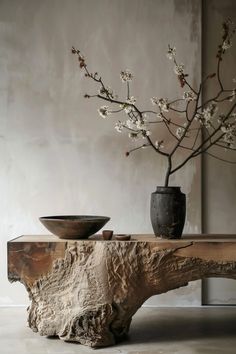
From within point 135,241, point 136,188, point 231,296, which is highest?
point 136,188

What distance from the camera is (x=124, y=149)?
3986mm

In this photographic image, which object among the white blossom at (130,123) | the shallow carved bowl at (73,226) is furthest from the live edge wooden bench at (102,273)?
the white blossom at (130,123)

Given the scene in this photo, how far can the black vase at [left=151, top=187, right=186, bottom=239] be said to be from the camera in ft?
10.1

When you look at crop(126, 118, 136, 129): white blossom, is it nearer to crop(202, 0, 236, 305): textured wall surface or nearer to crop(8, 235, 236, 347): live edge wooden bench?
crop(202, 0, 236, 305): textured wall surface

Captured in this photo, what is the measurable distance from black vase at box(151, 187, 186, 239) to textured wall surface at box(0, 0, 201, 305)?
0.85 metres

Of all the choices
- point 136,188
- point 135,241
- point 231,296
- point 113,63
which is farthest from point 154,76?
point 231,296

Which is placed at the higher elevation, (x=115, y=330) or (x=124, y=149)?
(x=124, y=149)

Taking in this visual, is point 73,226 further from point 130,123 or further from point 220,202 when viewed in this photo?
point 220,202

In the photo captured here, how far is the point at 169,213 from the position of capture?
3.10 meters

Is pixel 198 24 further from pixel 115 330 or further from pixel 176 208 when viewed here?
pixel 115 330

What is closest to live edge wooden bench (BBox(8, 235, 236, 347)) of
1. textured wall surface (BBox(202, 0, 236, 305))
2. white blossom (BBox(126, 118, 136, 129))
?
white blossom (BBox(126, 118, 136, 129))

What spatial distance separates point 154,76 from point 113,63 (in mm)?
352

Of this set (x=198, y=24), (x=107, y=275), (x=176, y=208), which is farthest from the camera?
(x=198, y=24)

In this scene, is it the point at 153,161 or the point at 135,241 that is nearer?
the point at 135,241
